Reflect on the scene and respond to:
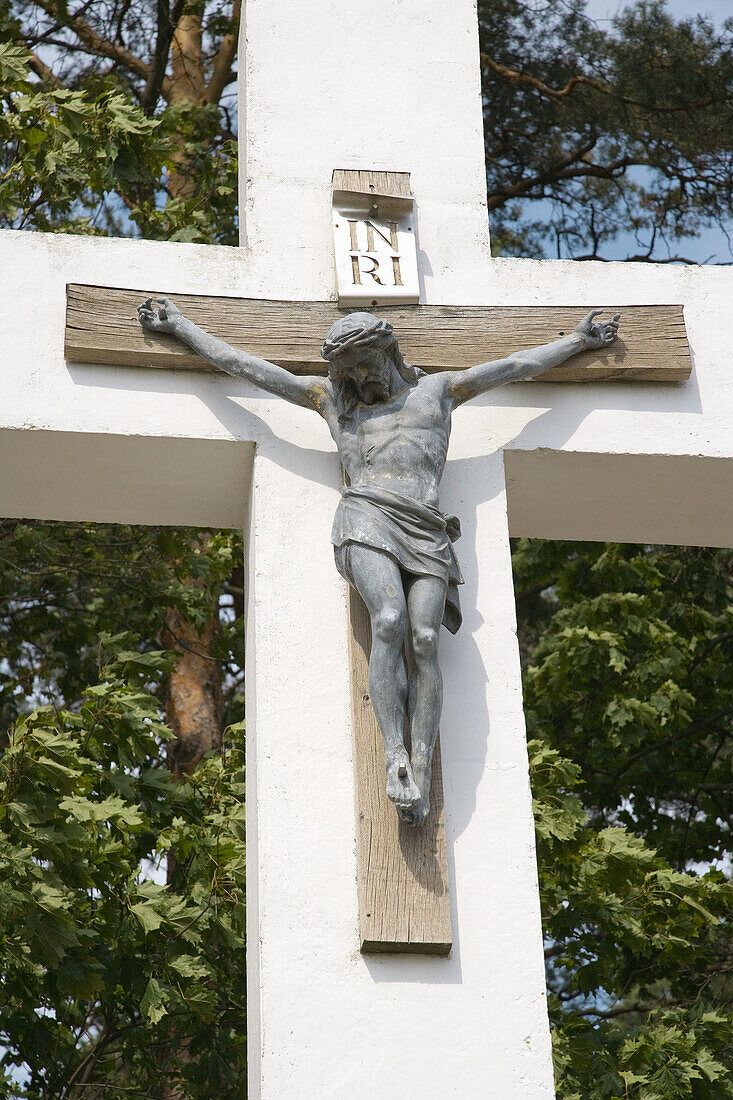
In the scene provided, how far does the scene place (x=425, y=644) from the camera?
4.32 meters

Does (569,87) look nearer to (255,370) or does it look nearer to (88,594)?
(88,594)

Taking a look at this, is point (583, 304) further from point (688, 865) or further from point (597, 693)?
point (688, 865)

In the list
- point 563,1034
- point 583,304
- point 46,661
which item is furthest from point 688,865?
point 583,304

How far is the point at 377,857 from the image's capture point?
4.21 metres

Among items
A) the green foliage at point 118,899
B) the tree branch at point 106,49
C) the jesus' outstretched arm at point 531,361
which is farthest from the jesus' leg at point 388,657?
the tree branch at point 106,49

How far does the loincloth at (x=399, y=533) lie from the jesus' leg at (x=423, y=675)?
49 mm

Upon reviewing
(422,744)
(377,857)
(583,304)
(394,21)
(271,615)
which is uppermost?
(394,21)

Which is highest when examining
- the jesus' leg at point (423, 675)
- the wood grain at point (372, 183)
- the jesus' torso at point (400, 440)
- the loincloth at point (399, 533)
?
the wood grain at point (372, 183)

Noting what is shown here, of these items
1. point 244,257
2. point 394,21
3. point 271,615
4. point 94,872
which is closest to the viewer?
point 271,615

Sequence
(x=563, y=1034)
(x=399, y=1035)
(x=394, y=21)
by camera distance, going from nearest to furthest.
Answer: (x=399, y=1035) < (x=394, y=21) < (x=563, y=1034)

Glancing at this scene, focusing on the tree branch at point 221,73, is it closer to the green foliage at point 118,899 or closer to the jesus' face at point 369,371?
the green foliage at point 118,899

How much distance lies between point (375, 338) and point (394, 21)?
1386mm

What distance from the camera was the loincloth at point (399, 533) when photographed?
4391mm

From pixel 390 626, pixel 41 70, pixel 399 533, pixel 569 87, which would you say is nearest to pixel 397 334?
pixel 399 533
